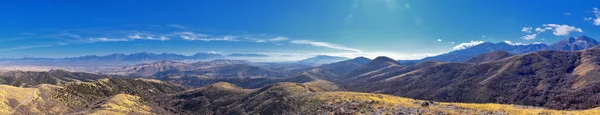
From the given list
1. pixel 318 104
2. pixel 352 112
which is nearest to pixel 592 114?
pixel 352 112

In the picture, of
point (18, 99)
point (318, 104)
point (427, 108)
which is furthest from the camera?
point (18, 99)

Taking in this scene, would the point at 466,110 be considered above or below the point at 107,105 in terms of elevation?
above

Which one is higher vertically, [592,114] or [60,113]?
[592,114]

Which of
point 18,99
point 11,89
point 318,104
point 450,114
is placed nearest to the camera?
point 450,114

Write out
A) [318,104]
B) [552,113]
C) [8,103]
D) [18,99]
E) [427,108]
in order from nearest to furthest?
[552,113], [427,108], [318,104], [8,103], [18,99]

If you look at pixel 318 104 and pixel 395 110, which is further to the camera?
pixel 318 104

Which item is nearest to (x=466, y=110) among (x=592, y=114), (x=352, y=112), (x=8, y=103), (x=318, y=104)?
(x=592, y=114)

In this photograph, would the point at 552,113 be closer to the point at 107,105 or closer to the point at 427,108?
the point at 427,108

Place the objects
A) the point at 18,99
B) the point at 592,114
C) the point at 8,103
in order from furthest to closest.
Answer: the point at 18,99 < the point at 8,103 < the point at 592,114

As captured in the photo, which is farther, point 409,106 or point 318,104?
point 318,104

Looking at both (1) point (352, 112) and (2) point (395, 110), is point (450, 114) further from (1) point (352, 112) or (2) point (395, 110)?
(1) point (352, 112)
